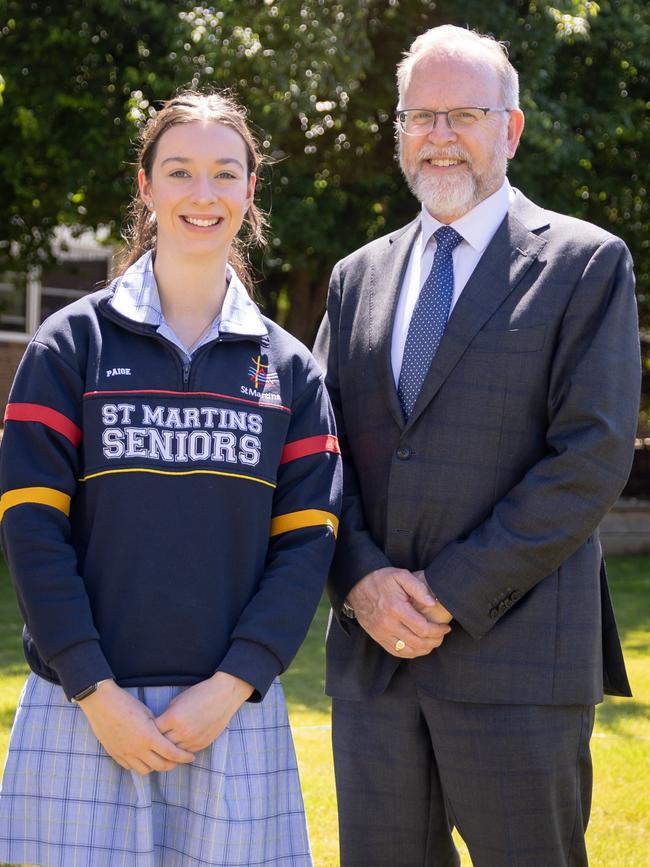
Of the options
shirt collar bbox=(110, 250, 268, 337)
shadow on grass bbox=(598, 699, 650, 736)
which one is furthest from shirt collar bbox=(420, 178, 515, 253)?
shadow on grass bbox=(598, 699, 650, 736)

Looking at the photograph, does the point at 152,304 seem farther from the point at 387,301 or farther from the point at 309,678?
the point at 309,678

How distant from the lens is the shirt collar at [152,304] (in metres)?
2.60

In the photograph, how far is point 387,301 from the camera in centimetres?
307

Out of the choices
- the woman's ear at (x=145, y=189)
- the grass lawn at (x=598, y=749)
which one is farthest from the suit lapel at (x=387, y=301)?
the grass lawn at (x=598, y=749)

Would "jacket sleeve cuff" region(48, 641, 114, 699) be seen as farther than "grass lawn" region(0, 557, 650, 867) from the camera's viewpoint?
No

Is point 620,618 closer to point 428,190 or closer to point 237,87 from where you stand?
point 237,87

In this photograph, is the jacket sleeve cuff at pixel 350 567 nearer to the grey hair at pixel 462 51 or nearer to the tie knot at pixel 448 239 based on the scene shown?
the tie knot at pixel 448 239

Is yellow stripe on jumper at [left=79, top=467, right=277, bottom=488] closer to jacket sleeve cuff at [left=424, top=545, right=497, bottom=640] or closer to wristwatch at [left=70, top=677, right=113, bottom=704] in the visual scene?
wristwatch at [left=70, top=677, right=113, bottom=704]

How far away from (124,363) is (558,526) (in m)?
1.07

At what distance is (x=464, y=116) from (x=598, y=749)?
3.97 meters

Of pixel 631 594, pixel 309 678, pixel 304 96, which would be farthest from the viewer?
pixel 631 594

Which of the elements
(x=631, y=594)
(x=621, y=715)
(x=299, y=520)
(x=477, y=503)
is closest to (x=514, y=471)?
(x=477, y=503)

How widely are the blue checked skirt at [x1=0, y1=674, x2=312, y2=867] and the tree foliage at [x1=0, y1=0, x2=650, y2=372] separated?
24.5 feet

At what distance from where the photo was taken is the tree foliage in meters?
9.92
